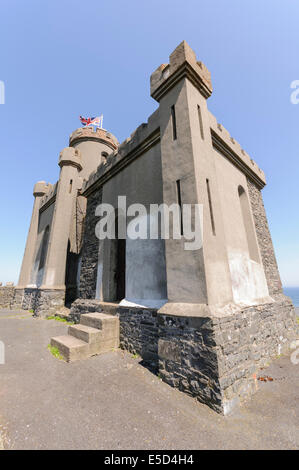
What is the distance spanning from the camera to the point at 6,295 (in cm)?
1547

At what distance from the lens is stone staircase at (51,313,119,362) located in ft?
15.5

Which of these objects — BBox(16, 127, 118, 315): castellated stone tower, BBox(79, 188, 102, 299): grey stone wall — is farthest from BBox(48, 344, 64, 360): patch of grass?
BBox(16, 127, 118, 315): castellated stone tower

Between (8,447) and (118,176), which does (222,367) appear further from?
(118,176)

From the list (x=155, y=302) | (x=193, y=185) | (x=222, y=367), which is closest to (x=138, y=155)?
(x=193, y=185)

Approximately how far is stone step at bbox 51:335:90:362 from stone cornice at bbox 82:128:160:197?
5.97 m

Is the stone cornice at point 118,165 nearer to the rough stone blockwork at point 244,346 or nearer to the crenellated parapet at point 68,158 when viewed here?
the crenellated parapet at point 68,158

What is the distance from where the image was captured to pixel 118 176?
7.75 m

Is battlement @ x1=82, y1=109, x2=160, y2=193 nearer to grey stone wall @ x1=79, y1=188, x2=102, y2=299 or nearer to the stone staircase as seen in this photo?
grey stone wall @ x1=79, y1=188, x2=102, y2=299

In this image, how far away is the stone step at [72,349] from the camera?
461 centimetres

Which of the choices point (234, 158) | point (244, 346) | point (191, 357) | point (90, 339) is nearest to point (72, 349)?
point (90, 339)

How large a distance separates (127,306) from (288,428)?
12.9 feet

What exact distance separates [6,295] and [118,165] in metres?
14.9

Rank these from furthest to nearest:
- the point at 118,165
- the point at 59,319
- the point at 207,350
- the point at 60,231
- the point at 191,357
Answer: the point at 60,231, the point at 59,319, the point at 118,165, the point at 191,357, the point at 207,350

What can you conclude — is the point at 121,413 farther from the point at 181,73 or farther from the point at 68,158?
the point at 68,158
